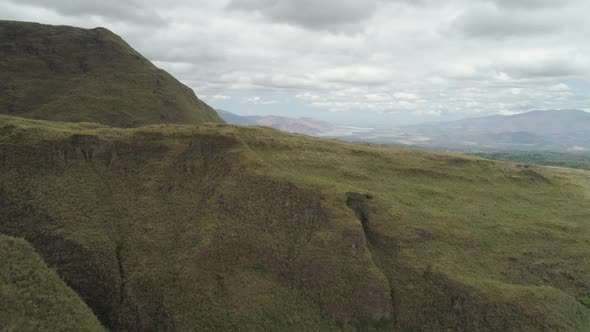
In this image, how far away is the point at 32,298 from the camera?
3152cm

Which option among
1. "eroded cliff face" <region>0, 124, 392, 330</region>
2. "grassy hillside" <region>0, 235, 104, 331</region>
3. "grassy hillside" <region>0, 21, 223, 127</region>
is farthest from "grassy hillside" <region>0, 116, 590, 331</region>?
"grassy hillside" <region>0, 21, 223, 127</region>

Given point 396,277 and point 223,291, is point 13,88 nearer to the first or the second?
point 223,291

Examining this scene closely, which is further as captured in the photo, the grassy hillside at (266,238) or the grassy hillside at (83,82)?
the grassy hillside at (83,82)

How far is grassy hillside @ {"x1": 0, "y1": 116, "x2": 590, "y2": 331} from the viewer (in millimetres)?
41125

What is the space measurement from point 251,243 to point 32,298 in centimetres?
2396

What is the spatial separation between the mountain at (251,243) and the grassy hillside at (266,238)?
21 cm

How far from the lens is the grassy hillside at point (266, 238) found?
135ft

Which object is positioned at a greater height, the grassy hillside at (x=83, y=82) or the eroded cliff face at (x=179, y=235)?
the grassy hillside at (x=83, y=82)

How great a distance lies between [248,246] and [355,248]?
14804mm

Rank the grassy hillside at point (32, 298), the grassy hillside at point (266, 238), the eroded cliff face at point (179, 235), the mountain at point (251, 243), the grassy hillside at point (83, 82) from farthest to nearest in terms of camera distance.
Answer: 1. the grassy hillside at point (83, 82)
2. the grassy hillside at point (266, 238)
3. the eroded cliff face at point (179, 235)
4. the mountain at point (251, 243)
5. the grassy hillside at point (32, 298)

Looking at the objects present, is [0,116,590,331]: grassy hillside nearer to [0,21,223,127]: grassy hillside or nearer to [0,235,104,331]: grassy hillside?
[0,235,104,331]: grassy hillside

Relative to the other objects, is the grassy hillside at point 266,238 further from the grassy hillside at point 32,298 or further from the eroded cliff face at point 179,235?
the grassy hillside at point 32,298

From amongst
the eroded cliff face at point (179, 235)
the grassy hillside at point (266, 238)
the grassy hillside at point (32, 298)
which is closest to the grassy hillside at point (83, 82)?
the grassy hillside at point (266, 238)

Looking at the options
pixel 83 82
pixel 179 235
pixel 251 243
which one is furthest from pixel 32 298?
pixel 83 82
